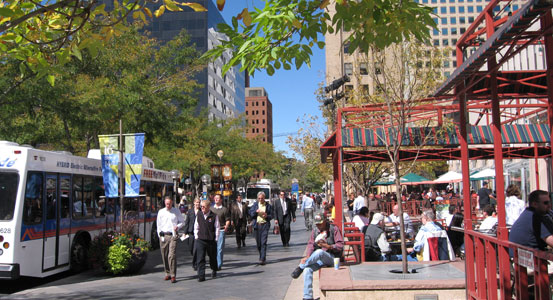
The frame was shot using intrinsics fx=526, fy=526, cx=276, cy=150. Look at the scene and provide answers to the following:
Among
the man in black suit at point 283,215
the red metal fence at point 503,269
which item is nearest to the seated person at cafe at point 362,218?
the man in black suit at point 283,215

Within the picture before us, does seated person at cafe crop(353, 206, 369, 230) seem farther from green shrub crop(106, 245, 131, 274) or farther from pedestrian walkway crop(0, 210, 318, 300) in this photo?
green shrub crop(106, 245, 131, 274)

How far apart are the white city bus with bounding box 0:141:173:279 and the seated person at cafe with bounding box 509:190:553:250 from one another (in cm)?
875

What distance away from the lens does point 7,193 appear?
10.4m

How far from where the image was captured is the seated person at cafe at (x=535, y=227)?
529 cm

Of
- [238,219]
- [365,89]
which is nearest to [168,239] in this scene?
[238,219]

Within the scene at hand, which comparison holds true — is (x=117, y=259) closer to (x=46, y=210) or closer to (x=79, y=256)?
(x=79, y=256)

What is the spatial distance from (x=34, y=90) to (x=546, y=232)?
12771 millimetres

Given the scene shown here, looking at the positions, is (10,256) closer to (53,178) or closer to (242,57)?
(53,178)

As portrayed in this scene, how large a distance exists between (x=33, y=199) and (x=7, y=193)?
51 cm

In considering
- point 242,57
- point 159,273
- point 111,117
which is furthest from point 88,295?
point 111,117

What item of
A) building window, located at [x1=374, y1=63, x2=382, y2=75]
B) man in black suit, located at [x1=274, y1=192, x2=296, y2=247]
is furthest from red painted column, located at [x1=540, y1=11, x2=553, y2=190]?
man in black suit, located at [x1=274, y1=192, x2=296, y2=247]

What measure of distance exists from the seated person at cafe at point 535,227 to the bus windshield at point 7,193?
9027 millimetres

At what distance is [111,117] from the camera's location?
18047 mm

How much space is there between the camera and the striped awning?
1205 cm
